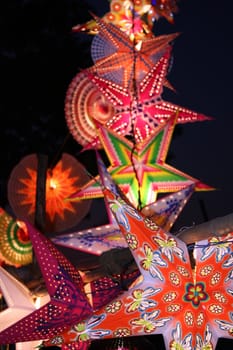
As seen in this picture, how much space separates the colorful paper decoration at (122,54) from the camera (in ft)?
17.2

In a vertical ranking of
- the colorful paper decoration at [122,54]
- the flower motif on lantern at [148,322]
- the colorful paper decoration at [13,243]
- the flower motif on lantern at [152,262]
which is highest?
the colorful paper decoration at [122,54]

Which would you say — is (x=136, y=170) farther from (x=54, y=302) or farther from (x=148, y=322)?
(x=148, y=322)

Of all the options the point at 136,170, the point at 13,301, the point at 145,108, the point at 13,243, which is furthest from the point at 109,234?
the point at 13,243

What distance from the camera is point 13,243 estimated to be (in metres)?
5.64

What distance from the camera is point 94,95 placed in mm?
5762

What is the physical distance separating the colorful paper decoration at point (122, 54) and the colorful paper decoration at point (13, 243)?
2.49m

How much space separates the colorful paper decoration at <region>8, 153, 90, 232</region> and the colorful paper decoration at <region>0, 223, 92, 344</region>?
10.3ft

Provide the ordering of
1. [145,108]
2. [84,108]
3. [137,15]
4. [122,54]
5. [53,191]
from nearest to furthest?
1. [145,108]
2. [122,54]
3. [137,15]
4. [84,108]
5. [53,191]

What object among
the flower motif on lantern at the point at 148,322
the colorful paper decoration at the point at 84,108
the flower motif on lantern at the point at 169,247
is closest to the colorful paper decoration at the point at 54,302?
the flower motif on lantern at the point at 148,322

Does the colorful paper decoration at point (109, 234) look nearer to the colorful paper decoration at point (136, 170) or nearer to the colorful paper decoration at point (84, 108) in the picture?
the colorful paper decoration at point (136, 170)

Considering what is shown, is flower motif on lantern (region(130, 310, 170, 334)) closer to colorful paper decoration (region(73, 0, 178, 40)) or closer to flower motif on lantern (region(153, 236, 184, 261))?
flower motif on lantern (region(153, 236, 184, 261))

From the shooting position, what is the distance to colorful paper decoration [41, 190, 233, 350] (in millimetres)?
2301

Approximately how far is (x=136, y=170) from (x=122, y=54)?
2.02 metres

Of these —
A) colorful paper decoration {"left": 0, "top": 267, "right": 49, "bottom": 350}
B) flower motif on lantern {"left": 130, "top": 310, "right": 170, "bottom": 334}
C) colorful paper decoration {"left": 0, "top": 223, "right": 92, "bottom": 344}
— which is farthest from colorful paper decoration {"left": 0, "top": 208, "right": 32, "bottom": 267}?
flower motif on lantern {"left": 130, "top": 310, "right": 170, "bottom": 334}
